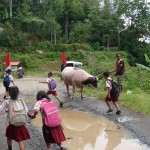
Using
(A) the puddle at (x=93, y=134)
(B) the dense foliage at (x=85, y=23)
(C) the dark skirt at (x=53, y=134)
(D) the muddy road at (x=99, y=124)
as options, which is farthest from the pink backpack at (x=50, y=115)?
(B) the dense foliage at (x=85, y=23)

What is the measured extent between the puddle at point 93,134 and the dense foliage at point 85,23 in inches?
1386

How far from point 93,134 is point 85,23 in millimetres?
42995

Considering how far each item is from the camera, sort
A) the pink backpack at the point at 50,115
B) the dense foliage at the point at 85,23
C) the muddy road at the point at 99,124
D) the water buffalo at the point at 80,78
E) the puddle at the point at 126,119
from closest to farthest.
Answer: the pink backpack at the point at 50,115, the muddy road at the point at 99,124, the puddle at the point at 126,119, the water buffalo at the point at 80,78, the dense foliage at the point at 85,23

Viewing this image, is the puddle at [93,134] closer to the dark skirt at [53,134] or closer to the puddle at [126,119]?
the puddle at [126,119]

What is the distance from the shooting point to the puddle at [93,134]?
8.30 meters

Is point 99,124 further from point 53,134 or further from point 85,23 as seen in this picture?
Answer: point 85,23

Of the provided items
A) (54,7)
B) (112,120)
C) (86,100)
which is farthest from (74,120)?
(54,7)

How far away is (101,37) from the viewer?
52562 mm

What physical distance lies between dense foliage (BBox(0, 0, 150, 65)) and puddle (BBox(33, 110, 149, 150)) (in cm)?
3519

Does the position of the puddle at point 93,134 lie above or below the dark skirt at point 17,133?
below

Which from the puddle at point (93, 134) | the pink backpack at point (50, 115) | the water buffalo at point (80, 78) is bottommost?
the puddle at point (93, 134)

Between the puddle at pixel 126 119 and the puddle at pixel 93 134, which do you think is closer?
the puddle at pixel 93 134

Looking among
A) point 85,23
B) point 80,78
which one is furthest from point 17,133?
point 85,23

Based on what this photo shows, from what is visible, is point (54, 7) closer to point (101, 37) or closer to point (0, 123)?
point (101, 37)
